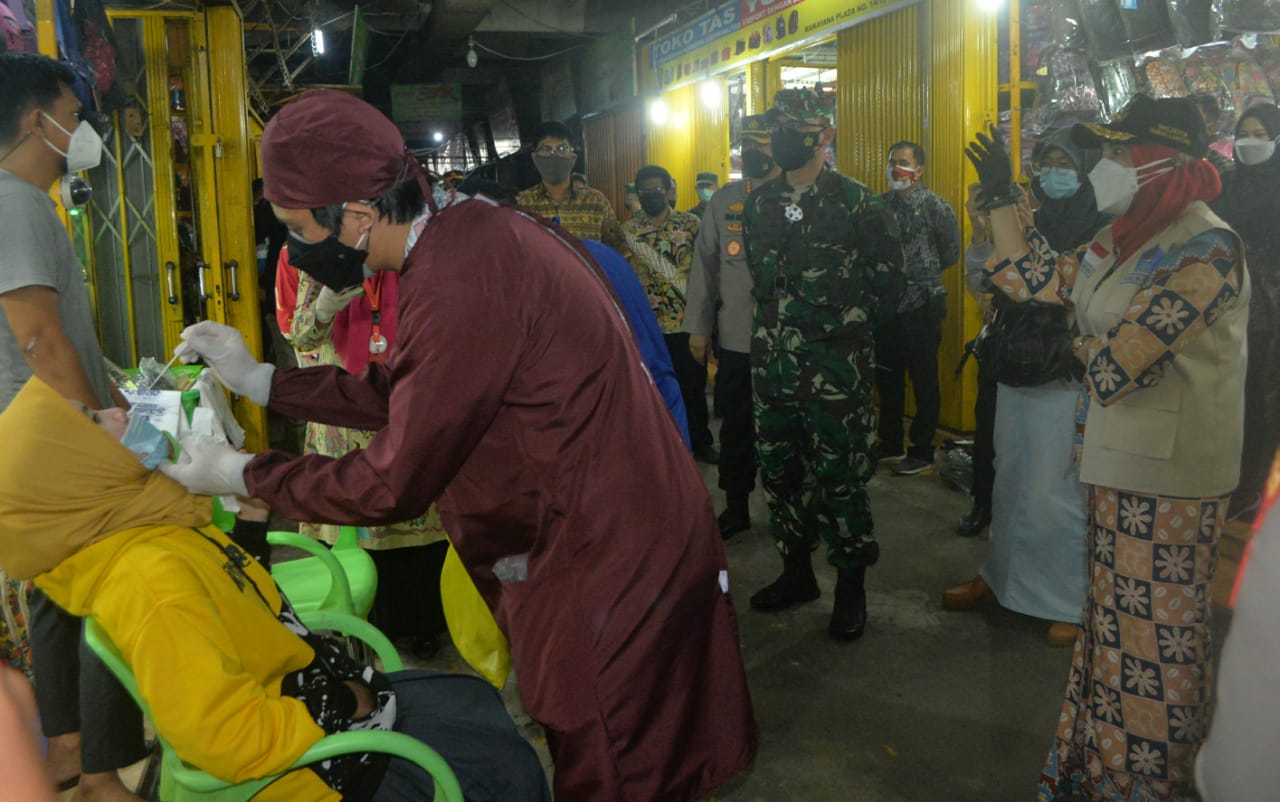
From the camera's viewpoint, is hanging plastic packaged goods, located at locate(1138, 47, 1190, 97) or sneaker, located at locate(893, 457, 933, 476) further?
sneaker, located at locate(893, 457, 933, 476)

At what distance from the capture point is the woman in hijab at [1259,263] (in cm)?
371

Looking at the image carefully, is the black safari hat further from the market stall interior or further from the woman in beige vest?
the market stall interior

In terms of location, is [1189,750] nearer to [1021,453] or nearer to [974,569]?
[1021,453]

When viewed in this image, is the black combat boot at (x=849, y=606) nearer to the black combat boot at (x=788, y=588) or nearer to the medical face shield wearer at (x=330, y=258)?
the black combat boot at (x=788, y=588)

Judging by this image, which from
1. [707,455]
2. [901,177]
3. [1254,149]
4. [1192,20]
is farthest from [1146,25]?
[707,455]

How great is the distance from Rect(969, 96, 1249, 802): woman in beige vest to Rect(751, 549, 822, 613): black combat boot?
4.66 ft

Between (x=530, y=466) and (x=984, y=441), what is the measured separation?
319 centimetres

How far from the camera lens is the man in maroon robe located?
51.2 inches

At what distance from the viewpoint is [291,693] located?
156 centimetres

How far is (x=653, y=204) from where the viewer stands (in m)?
5.67

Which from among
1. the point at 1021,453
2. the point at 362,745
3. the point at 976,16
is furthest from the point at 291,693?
the point at 976,16

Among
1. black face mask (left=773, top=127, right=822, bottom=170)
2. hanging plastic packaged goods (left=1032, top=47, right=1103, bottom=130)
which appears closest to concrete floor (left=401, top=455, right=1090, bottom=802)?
black face mask (left=773, top=127, right=822, bottom=170)

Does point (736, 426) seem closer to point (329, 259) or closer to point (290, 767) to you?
point (329, 259)

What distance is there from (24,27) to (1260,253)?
4619 mm
